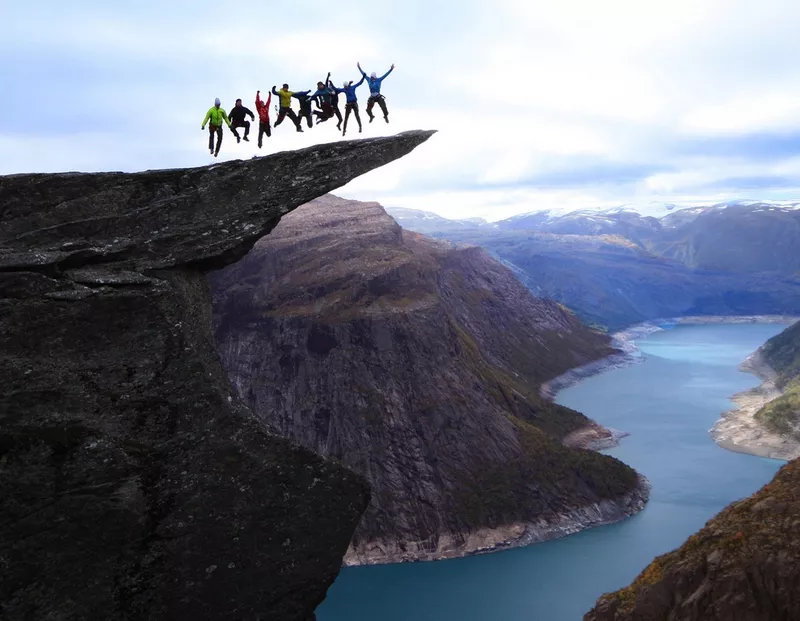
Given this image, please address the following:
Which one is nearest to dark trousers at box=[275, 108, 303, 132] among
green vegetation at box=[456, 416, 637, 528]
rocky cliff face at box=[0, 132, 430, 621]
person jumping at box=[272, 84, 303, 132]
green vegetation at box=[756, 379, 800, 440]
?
person jumping at box=[272, 84, 303, 132]

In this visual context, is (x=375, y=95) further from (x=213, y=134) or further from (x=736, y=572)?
(x=736, y=572)

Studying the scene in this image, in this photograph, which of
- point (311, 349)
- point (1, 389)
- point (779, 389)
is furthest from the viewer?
point (779, 389)

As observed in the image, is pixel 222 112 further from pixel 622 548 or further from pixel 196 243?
pixel 622 548

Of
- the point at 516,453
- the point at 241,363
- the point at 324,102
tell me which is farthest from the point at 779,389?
the point at 324,102

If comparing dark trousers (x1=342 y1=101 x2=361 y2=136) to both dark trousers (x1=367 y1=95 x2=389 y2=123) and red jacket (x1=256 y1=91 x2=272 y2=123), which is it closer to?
dark trousers (x1=367 y1=95 x2=389 y2=123)

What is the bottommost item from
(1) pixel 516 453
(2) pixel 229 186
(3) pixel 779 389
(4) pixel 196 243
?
(3) pixel 779 389

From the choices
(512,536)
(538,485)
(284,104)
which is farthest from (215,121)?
(538,485)
